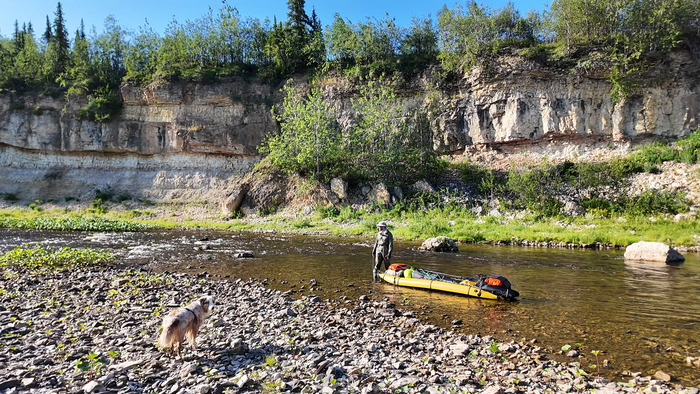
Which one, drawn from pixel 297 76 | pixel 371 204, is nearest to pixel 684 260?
pixel 371 204

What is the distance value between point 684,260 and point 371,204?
21942 mm

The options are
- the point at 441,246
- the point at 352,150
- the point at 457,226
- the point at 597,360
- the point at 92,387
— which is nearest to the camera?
the point at 92,387

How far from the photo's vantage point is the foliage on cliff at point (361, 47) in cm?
3669

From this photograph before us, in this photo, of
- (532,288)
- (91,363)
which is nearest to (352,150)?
(532,288)

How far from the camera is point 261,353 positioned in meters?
6.04

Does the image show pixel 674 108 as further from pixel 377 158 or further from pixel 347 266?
pixel 347 266

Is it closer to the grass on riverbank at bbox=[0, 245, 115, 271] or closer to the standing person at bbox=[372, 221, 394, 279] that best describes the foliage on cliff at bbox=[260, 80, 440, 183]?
the grass on riverbank at bbox=[0, 245, 115, 271]

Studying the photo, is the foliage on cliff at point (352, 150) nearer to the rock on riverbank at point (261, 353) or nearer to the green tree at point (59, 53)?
the rock on riverbank at point (261, 353)

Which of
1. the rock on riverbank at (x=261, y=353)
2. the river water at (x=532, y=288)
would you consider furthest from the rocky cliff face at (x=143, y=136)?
the rock on riverbank at (x=261, y=353)

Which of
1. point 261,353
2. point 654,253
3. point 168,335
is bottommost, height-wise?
point 654,253

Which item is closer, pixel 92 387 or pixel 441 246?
pixel 92 387

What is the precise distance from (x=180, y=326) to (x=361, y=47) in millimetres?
46419

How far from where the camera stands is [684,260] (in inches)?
621

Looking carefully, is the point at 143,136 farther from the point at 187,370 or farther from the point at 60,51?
the point at 187,370
